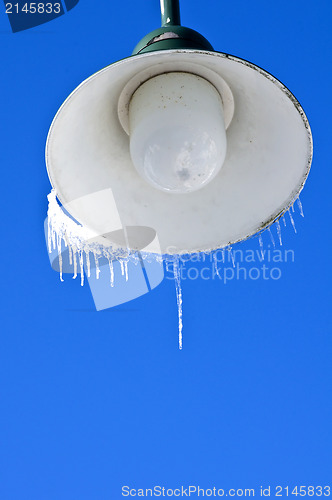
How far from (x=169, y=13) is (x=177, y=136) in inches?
19.6

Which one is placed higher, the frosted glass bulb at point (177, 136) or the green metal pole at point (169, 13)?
the green metal pole at point (169, 13)

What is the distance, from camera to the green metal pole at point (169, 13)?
5.70 feet

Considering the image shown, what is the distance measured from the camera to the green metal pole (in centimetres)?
174

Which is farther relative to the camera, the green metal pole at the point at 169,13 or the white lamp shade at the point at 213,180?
the green metal pole at the point at 169,13

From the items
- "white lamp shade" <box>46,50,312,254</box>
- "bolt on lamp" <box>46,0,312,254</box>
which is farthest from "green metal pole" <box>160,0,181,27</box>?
"white lamp shade" <box>46,50,312,254</box>

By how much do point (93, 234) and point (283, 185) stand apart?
568mm

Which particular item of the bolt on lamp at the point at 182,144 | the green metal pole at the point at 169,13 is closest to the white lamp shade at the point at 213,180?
the bolt on lamp at the point at 182,144

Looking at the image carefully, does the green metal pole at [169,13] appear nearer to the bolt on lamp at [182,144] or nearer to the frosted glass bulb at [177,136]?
the bolt on lamp at [182,144]

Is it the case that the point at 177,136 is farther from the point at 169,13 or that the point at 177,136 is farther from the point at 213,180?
the point at 169,13

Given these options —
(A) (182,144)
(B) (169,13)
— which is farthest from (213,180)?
(B) (169,13)

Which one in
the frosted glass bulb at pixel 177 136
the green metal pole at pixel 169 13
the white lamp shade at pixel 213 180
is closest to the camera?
the frosted glass bulb at pixel 177 136

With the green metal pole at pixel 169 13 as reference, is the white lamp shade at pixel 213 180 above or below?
below

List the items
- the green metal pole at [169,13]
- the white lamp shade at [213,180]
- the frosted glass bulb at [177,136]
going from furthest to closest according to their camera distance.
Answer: the green metal pole at [169,13] < the white lamp shade at [213,180] < the frosted glass bulb at [177,136]

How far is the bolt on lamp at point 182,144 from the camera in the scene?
1519mm
